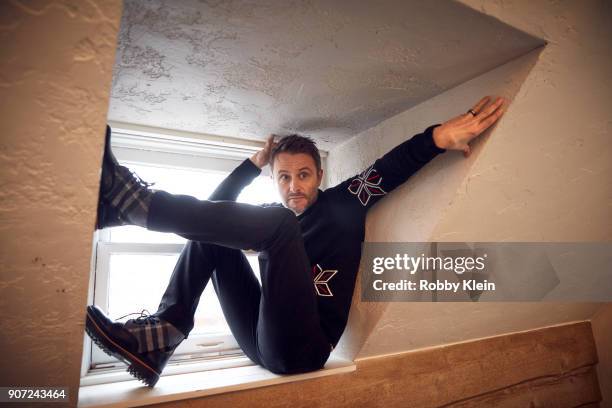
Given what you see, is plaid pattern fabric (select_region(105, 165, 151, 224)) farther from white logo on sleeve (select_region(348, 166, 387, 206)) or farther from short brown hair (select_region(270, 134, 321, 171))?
white logo on sleeve (select_region(348, 166, 387, 206))

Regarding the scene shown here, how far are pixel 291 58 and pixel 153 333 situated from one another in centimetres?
91

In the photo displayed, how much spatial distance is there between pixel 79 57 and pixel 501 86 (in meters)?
1.11

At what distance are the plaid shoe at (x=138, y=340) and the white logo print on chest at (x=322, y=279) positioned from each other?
49 cm

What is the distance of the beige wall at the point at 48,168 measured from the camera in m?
0.59

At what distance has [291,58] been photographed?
0.97m

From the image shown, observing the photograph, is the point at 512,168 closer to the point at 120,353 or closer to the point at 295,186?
the point at 295,186

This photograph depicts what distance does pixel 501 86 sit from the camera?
1.04m

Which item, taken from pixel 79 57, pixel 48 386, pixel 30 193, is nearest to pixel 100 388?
pixel 48 386

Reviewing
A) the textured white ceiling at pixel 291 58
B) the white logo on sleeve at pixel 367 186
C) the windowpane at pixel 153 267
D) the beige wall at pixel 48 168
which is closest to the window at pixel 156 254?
the windowpane at pixel 153 267

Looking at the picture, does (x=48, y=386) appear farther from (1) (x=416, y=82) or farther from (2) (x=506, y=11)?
(2) (x=506, y=11)

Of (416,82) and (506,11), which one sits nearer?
(506,11)
